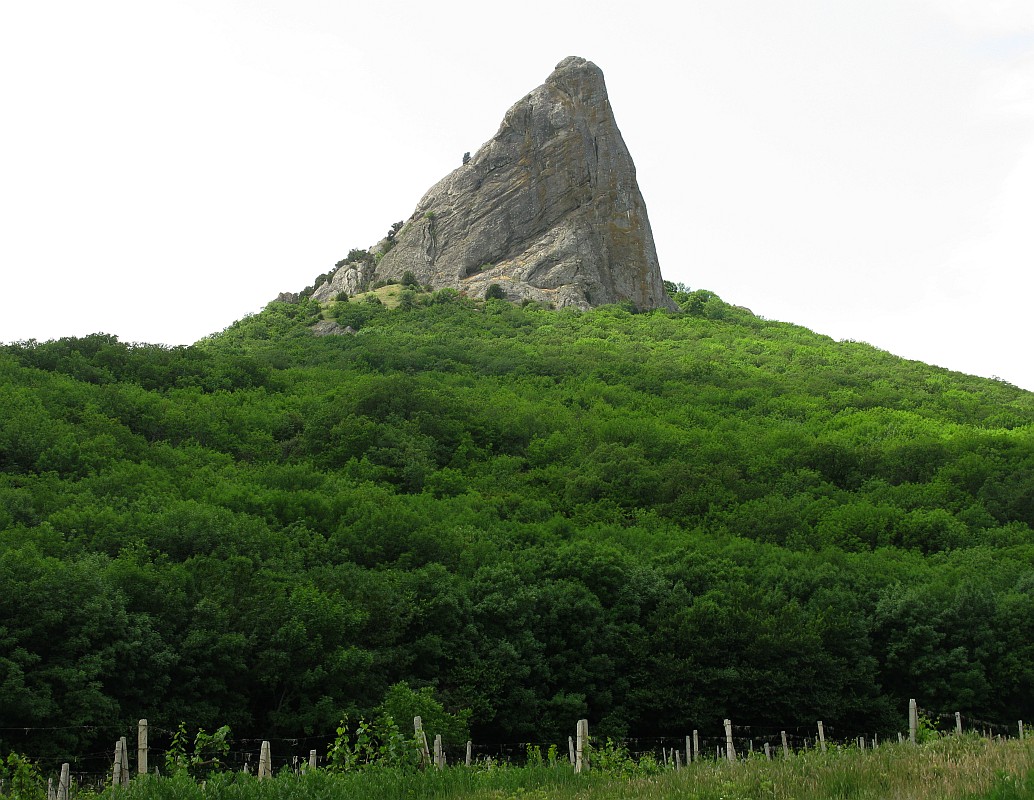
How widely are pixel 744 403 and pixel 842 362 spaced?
18.8 meters

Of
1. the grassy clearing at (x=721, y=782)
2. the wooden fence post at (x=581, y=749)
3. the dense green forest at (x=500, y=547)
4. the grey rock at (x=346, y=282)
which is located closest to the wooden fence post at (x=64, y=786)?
the grassy clearing at (x=721, y=782)

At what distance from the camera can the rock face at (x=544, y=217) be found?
117 meters

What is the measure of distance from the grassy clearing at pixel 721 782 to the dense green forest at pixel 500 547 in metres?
14.2

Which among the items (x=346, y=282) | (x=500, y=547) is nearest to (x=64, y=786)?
(x=500, y=547)

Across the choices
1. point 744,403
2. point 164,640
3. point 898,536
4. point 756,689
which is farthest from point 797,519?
point 164,640

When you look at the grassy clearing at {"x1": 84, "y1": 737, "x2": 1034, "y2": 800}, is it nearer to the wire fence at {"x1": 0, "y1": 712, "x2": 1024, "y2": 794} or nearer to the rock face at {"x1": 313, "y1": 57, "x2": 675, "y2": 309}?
the wire fence at {"x1": 0, "y1": 712, "x2": 1024, "y2": 794}

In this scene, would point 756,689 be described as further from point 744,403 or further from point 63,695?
point 744,403

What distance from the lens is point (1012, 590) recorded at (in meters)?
41.1

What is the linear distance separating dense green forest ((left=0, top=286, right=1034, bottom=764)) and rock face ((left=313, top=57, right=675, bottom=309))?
38.1m

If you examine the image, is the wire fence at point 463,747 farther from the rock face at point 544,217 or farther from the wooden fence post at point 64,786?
the rock face at point 544,217

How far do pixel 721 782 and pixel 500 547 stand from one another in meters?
30.8

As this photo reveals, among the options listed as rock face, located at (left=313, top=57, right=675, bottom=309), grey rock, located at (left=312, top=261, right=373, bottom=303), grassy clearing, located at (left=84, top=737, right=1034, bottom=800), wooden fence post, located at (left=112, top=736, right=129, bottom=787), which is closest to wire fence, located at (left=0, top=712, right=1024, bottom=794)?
wooden fence post, located at (left=112, top=736, right=129, bottom=787)

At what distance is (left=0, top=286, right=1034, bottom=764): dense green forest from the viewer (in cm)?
3256

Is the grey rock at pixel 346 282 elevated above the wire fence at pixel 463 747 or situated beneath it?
elevated above
